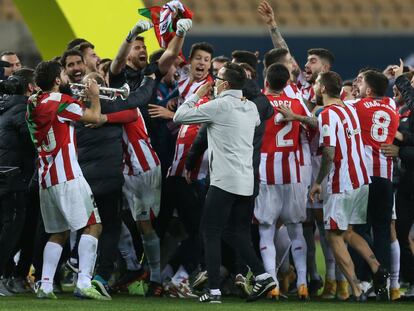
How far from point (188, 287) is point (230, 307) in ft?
4.04

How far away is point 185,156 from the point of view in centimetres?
944

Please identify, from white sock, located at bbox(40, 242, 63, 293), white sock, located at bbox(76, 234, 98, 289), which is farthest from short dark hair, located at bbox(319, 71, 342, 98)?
white sock, located at bbox(40, 242, 63, 293)

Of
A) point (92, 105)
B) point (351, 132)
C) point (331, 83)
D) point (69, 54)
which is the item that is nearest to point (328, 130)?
point (351, 132)

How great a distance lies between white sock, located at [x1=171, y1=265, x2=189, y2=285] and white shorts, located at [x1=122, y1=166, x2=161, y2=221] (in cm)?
50

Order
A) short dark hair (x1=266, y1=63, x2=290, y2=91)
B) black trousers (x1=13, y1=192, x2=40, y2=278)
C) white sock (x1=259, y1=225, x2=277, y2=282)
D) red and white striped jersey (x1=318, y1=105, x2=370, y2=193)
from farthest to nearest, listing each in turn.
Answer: black trousers (x1=13, y1=192, x2=40, y2=278) → short dark hair (x1=266, y1=63, x2=290, y2=91) → white sock (x1=259, y1=225, x2=277, y2=282) → red and white striped jersey (x1=318, y1=105, x2=370, y2=193)

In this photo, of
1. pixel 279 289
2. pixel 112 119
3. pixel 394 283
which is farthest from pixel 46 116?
pixel 394 283

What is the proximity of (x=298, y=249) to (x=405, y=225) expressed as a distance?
1.08 metres

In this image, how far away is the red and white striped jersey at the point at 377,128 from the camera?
30.6 ft

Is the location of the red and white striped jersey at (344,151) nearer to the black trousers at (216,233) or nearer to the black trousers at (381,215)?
the black trousers at (381,215)

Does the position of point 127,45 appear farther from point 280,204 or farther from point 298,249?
point 298,249

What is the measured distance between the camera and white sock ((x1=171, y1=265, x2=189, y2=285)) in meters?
9.39

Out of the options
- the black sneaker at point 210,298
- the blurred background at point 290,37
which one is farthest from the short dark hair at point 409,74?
the blurred background at point 290,37

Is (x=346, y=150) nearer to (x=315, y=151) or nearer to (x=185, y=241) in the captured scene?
(x=315, y=151)

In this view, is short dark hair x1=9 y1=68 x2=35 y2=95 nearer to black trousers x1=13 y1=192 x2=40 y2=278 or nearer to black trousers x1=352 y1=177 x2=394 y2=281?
black trousers x1=13 y1=192 x2=40 y2=278
